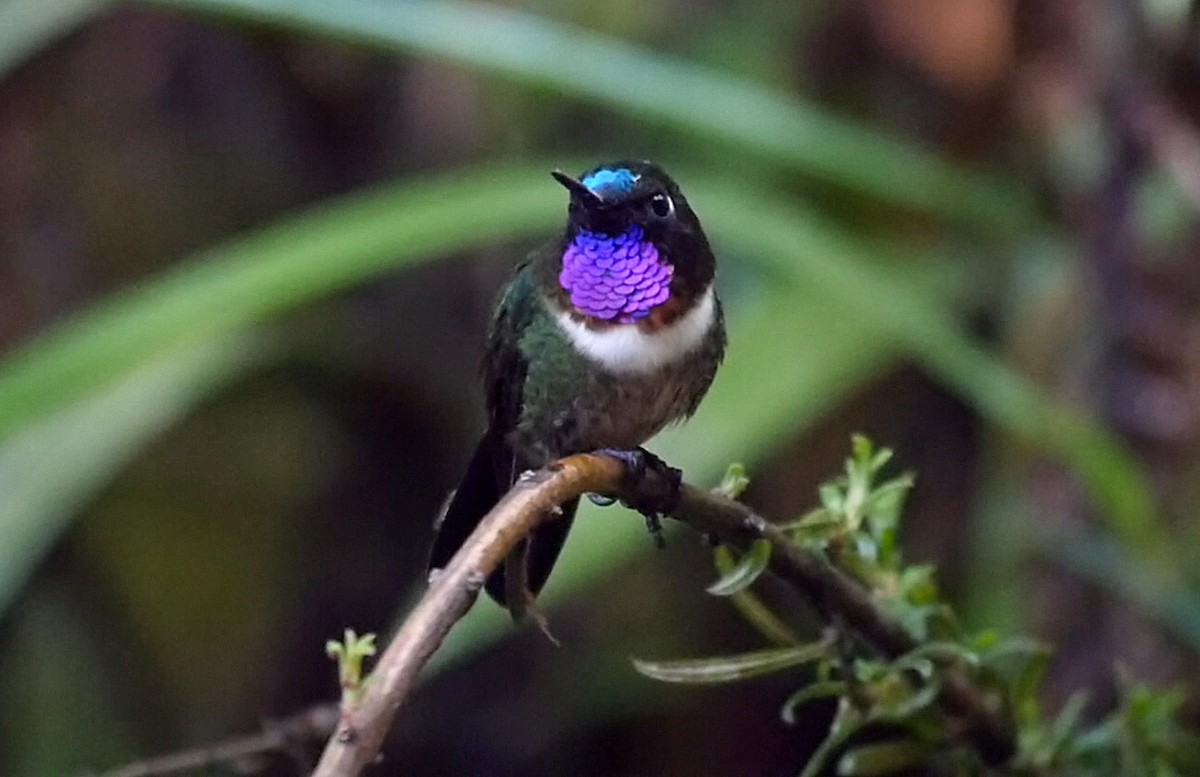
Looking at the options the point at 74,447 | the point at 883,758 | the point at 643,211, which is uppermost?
the point at 643,211

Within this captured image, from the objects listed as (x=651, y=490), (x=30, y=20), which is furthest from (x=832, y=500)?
(x=30, y=20)

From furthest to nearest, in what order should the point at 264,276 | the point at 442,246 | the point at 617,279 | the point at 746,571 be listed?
the point at 442,246, the point at 264,276, the point at 617,279, the point at 746,571

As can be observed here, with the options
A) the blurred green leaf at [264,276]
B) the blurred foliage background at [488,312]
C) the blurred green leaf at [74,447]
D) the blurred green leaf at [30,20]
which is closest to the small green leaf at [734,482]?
the blurred foliage background at [488,312]

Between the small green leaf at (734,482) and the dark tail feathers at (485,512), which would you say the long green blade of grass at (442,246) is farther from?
the small green leaf at (734,482)

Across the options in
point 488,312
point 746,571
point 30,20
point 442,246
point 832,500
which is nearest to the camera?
point 746,571

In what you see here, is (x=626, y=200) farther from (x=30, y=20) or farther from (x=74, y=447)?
(x=30, y=20)

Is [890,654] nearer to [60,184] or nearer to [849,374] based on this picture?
[849,374]
